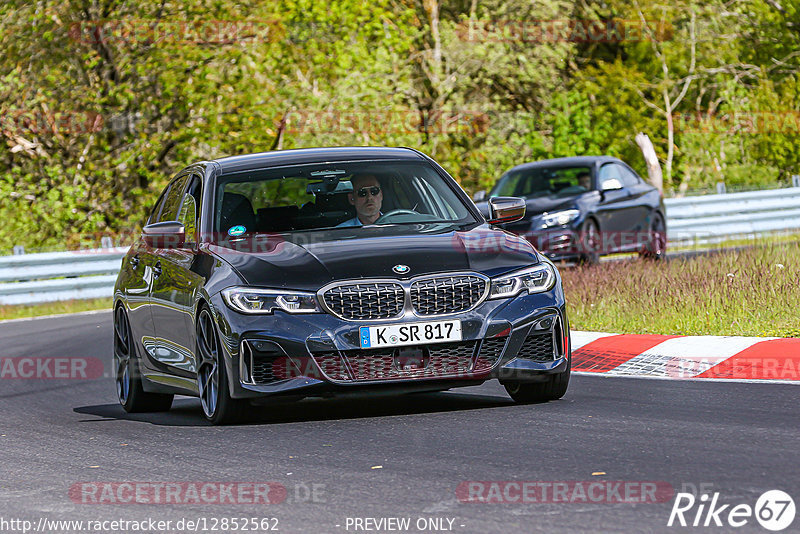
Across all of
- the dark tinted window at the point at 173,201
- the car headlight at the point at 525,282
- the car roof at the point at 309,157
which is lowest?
the car headlight at the point at 525,282

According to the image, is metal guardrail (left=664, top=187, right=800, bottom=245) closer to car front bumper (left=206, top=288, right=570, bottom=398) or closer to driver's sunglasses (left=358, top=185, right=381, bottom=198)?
driver's sunglasses (left=358, top=185, right=381, bottom=198)

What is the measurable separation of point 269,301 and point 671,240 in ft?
52.1

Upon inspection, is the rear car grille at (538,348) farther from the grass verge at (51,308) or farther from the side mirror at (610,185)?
the grass verge at (51,308)

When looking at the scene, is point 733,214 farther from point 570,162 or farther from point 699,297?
point 699,297

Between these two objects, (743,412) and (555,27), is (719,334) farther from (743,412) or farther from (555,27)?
(555,27)

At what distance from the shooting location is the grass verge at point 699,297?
11.5 meters

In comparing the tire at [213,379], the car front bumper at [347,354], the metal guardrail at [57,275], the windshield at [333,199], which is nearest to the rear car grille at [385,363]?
the car front bumper at [347,354]

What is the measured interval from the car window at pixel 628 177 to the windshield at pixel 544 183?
0.59 meters

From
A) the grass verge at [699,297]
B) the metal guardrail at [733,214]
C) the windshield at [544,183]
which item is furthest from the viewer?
the metal guardrail at [733,214]

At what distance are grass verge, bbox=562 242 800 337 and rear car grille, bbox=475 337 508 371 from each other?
10.5 ft

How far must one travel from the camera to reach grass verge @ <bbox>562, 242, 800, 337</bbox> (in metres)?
11.5
